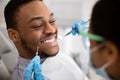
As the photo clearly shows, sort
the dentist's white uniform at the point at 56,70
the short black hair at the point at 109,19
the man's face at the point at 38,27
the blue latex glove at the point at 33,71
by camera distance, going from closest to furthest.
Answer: the short black hair at the point at 109,19 → the blue latex glove at the point at 33,71 → the man's face at the point at 38,27 → the dentist's white uniform at the point at 56,70

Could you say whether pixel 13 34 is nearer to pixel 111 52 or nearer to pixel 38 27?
pixel 38 27

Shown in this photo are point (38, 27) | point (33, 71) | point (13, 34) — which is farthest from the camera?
point (13, 34)

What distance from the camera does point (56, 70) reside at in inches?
63.4

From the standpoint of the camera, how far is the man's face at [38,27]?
1.43 meters

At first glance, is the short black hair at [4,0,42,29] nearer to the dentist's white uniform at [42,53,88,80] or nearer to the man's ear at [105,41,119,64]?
the dentist's white uniform at [42,53,88,80]

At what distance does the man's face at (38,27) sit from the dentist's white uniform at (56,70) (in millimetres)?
140

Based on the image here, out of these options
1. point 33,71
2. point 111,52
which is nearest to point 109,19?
point 111,52

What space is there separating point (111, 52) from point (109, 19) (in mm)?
121

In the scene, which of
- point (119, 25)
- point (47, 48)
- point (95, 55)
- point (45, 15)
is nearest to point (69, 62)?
point (47, 48)

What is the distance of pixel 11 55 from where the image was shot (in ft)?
6.07

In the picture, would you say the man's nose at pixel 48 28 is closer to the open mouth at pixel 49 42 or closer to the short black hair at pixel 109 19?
the open mouth at pixel 49 42

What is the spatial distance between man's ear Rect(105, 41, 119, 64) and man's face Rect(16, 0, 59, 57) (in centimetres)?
60

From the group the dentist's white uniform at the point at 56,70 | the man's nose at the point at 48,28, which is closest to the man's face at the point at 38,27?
the man's nose at the point at 48,28

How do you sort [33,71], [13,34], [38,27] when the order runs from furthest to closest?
[13,34] < [38,27] < [33,71]
